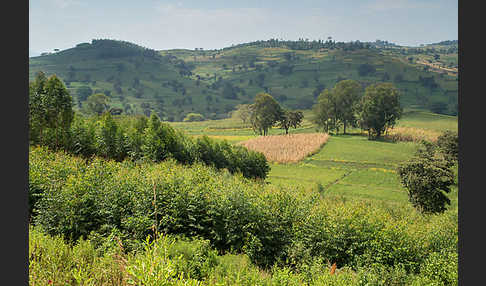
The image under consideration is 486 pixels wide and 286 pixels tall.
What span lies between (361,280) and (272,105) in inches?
3050

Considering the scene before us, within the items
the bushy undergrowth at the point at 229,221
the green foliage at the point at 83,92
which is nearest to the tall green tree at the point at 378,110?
the bushy undergrowth at the point at 229,221

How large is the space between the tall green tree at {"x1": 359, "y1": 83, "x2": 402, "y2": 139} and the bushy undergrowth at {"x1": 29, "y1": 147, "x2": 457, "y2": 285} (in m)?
66.3

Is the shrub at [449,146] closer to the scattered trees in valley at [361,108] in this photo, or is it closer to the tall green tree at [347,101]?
the scattered trees in valley at [361,108]

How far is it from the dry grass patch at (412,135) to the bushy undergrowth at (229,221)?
70.2 meters

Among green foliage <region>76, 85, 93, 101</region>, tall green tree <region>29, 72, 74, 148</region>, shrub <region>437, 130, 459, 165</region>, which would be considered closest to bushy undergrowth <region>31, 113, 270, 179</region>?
tall green tree <region>29, 72, 74, 148</region>

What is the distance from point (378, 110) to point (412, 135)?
13.1m

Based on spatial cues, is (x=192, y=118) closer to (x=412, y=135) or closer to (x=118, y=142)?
(x=412, y=135)

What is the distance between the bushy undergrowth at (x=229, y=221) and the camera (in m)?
12.0

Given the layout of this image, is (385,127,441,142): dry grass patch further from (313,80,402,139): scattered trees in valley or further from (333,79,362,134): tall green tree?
(333,79,362,134): tall green tree

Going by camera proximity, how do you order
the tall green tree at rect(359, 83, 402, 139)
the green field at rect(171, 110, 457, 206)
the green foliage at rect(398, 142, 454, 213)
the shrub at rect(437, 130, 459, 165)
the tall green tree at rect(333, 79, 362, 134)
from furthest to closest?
the tall green tree at rect(333, 79, 362, 134) < the tall green tree at rect(359, 83, 402, 139) < the green field at rect(171, 110, 457, 206) < the shrub at rect(437, 130, 459, 165) < the green foliage at rect(398, 142, 454, 213)

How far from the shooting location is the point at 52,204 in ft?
37.9

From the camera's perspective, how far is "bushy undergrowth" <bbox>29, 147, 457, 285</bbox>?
39.4ft

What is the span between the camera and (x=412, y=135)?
80000 millimetres

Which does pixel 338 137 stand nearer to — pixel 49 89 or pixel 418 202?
pixel 418 202
